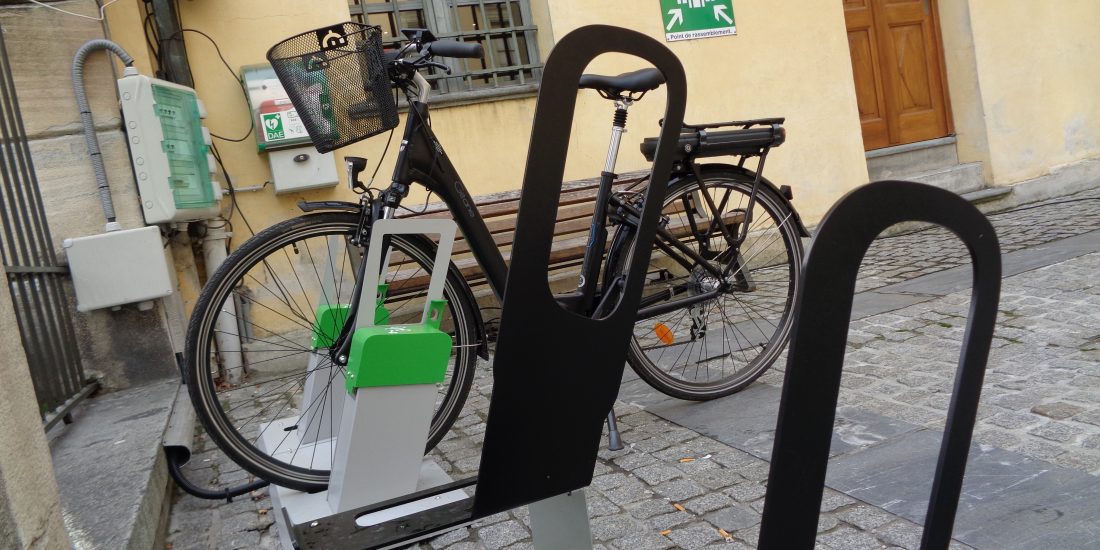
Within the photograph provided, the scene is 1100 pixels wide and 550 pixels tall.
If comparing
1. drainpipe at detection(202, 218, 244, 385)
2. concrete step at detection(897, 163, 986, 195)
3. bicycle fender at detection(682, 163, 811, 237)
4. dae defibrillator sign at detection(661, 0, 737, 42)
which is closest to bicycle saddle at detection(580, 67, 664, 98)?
bicycle fender at detection(682, 163, 811, 237)

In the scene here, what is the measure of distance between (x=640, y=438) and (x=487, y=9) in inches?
151

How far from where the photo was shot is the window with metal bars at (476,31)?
19.3ft

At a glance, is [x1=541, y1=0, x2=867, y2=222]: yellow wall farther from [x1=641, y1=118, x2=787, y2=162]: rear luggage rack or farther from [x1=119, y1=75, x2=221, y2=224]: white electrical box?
[x1=641, y1=118, x2=787, y2=162]: rear luggage rack

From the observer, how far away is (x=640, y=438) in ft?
10.8

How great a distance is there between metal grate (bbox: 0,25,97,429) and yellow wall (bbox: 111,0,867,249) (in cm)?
118

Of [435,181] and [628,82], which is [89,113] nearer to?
[435,181]

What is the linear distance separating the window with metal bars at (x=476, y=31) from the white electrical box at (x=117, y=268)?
2215 millimetres

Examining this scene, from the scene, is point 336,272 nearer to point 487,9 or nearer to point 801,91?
point 487,9

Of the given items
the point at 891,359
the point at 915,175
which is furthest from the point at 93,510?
the point at 915,175

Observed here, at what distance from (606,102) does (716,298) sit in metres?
2.97

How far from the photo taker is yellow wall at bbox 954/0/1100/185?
7.94m

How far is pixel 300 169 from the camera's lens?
5211 millimetres

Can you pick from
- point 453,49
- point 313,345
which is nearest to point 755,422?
point 313,345

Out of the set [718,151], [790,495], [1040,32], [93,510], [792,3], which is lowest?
[93,510]
